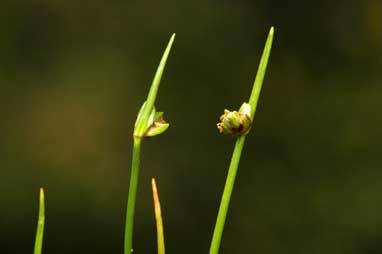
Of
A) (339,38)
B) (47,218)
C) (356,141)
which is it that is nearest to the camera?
(47,218)

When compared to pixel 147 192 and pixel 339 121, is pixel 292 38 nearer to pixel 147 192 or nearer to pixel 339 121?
pixel 339 121

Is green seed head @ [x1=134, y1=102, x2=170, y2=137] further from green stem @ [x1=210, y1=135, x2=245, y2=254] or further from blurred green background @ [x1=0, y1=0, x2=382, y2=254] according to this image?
blurred green background @ [x1=0, y1=0, x2=382, y2=254]

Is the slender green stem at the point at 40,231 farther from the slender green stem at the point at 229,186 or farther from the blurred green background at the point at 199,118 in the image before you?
the blurred green background at the point at 199,118

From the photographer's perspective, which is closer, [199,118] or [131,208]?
[131,208]

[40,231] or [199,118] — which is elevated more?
[199,118]

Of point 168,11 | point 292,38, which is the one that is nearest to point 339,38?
point 292,38

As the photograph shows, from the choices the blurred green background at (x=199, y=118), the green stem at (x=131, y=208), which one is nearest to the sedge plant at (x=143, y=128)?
the green stem at (x=131, y=208)

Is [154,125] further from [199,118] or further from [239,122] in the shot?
[199,118]

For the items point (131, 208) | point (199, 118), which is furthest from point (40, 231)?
point (199, 118)
